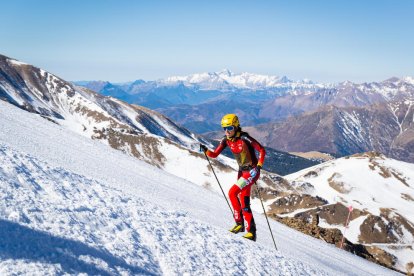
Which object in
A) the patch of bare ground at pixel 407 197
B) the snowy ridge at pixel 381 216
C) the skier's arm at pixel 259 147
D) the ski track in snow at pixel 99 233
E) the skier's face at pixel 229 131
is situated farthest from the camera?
the patch of bare ground at pixel 407 197

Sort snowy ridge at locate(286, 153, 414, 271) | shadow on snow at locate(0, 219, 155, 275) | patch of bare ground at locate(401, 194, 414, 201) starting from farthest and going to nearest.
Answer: patch of bare ground at locate(401, 194, 414, 201)
snowy ridge at locate(286, 153, 414, 271)
shadow on snow at locate(0, 219, 155, 275)

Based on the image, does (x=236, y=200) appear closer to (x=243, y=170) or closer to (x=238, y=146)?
(x=243, y=170)

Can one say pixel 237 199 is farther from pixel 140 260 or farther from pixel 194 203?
pixel 140 260

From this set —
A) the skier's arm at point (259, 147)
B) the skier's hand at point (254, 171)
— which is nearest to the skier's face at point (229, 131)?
the skier's arm at point (259, 147)

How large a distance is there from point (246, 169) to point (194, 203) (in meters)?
3.89

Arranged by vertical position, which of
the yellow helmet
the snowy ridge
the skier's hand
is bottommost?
the snowy ridge

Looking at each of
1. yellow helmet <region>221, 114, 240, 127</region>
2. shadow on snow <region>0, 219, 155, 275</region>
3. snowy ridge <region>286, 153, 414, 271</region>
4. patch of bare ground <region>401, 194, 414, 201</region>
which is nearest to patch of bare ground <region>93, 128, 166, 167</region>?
snowy ridge <region>286, 153, 414, 271</region>

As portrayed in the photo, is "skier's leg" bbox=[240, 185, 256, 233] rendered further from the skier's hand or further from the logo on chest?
the logo on chest

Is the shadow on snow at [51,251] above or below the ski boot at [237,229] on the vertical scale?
above

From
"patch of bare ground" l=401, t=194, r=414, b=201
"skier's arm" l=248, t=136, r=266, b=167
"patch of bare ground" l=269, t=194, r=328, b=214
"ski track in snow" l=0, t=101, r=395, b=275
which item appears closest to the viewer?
"ski track in snow" l=0, t=101, r=395, b=275

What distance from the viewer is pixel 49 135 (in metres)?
19.5

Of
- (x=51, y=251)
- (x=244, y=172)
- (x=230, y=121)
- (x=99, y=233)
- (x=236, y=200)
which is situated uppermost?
(x=230, y=121)

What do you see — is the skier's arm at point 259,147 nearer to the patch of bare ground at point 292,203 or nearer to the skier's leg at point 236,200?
the skier's leg at point 236,200

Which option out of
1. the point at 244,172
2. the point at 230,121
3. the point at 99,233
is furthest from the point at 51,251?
the point at 244,172
